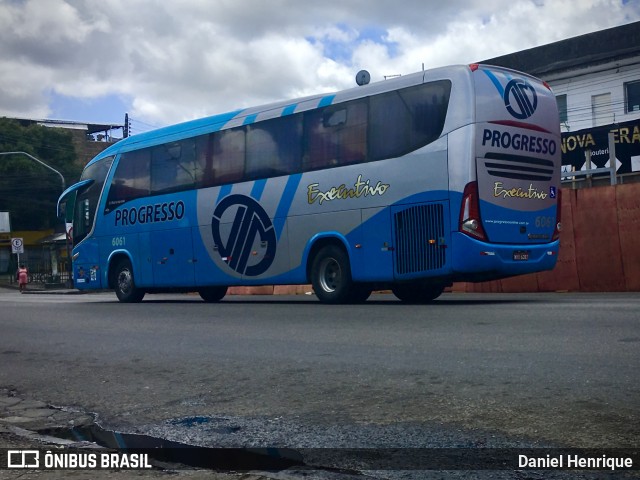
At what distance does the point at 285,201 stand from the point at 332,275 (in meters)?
1.71

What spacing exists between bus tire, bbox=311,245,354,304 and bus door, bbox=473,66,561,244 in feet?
9.11

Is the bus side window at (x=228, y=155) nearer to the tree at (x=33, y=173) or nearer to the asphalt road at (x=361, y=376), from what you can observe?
the asphalt road at (x=361, y=376)

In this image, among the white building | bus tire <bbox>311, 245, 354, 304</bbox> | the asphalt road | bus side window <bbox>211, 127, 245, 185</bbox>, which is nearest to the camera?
the asphalt road

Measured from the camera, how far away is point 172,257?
59.5 feet

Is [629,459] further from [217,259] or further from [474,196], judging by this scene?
[217,259]

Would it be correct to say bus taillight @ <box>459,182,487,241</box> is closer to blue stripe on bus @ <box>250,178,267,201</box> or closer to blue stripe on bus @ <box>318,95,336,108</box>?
blue stripe on bus @ <box>318,95,336,108</box>

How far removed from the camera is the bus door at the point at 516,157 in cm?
1281

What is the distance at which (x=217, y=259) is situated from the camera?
671 inches

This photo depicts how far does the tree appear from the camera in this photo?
62844 millimetres

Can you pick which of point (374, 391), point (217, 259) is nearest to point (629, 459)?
point (374, 391)

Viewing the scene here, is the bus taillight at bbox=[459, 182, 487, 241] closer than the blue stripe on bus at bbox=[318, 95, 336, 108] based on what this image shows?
Yes

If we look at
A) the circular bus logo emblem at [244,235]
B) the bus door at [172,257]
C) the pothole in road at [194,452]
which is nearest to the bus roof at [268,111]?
the circular bus logo emblem at [244,235]

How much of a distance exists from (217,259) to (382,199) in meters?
4.72

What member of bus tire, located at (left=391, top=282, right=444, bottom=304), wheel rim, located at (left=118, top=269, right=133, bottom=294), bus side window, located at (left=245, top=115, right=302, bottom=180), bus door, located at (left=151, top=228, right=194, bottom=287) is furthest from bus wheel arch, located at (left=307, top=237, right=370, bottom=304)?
wheel rim, located at (left=118, top=269, right=133, bottom=294)
